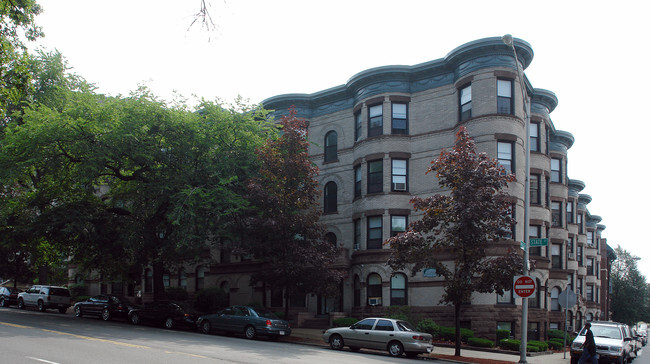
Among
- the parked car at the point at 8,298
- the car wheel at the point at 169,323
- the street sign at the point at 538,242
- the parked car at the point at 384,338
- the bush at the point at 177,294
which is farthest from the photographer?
the parked car at the point at 8,298

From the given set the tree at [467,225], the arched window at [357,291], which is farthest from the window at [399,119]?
the tree at [467,225]

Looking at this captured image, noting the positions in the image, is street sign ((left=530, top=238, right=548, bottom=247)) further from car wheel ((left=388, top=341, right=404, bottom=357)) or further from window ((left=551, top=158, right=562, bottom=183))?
window ((left=551, top=158, right=562, bottom=183))

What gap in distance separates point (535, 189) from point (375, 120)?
1020cm

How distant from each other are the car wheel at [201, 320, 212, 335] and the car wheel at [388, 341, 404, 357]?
9.04 metres

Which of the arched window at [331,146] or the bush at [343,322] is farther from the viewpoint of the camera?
the arched window at [331,146]

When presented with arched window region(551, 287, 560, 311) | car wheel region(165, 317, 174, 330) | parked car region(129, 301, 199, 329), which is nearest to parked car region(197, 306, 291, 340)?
parked car region(129, 301, 199, 329)

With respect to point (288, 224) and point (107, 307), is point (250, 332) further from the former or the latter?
point (107, 307)

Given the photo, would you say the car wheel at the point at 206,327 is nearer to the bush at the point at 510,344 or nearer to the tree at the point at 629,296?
the bush at the point at 510,344

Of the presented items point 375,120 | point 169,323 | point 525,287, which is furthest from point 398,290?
point 525,287

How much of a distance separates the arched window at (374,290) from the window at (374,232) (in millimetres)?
1634

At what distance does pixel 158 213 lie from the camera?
95.4 feet

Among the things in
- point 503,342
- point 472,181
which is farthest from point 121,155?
point 503,342

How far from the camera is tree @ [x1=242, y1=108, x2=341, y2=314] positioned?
24.7 meters

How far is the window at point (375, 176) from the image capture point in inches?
1238
